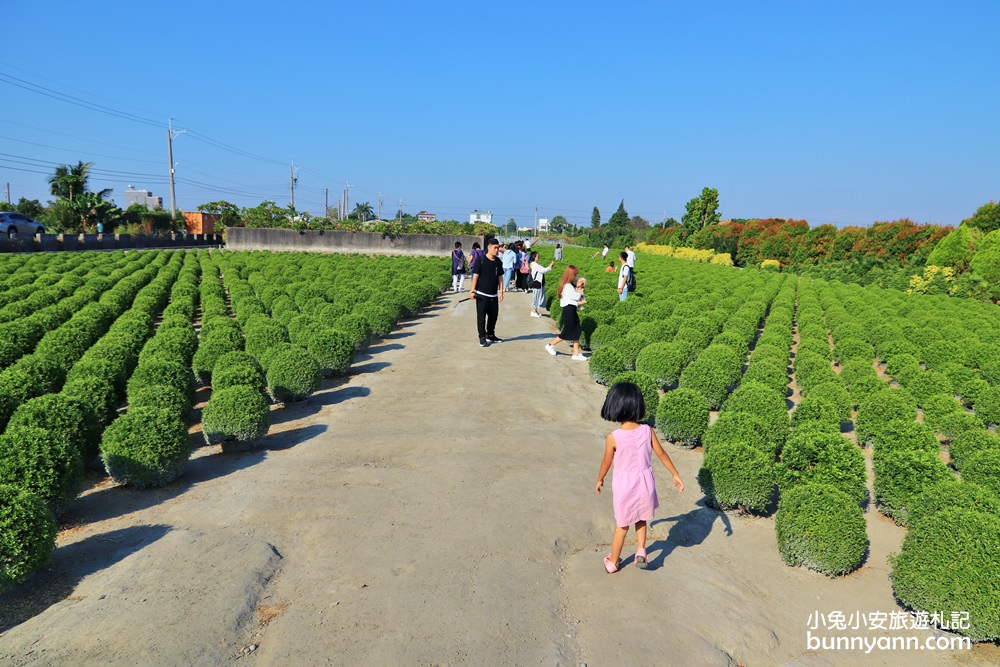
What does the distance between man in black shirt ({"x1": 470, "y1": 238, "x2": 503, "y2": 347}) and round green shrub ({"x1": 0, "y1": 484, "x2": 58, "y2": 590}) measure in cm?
846

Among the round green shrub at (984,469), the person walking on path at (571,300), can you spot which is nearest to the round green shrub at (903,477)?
the round green shrub at (984,469)

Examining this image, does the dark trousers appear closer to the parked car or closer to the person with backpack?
the person with backpack

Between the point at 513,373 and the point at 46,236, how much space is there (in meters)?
41.1

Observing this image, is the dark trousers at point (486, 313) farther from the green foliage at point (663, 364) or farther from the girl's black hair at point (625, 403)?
the girl's black hair at point (625, 403)

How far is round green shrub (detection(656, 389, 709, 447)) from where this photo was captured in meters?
7.75

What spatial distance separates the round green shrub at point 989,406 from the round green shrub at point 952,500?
481 cm

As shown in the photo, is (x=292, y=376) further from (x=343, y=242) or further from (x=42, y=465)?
(x=343, y=242)

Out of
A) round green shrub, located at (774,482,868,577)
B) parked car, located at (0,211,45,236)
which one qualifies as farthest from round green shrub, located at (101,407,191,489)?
parked car, located at (0,211,45,236)

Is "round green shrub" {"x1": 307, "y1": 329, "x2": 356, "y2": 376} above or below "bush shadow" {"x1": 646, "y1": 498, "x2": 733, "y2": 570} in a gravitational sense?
above

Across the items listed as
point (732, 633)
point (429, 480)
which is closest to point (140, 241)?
point (429, 480)

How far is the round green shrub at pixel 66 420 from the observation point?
6.18 meters

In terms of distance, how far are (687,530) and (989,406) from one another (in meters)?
6.59

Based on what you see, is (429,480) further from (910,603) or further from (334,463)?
(910,603)

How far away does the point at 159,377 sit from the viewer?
26.3 ft
